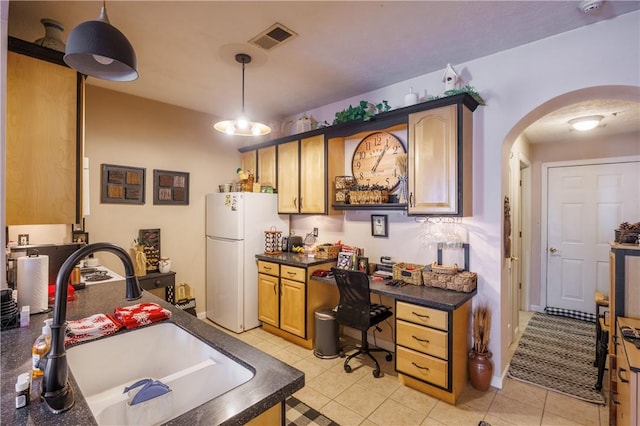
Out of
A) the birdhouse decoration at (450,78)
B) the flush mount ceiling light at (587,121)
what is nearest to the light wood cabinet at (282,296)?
the birdhouse decoration at (450,78)

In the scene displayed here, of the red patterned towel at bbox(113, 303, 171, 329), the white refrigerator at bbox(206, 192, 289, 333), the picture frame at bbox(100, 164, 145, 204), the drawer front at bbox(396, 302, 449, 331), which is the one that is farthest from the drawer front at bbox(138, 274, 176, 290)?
the drawer front at bbox(396, 302, 449, 331)

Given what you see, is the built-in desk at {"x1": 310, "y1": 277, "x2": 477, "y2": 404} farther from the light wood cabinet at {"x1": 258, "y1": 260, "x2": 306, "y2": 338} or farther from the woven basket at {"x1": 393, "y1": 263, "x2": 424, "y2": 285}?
the light wood cabinet at {"x1": 258, "y1": 260, "x2": 306, "y2": 338}

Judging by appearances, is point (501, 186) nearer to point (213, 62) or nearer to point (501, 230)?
point (501, 230)

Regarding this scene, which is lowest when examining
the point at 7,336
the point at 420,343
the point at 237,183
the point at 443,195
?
the point at 420,343

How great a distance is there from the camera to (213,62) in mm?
2783

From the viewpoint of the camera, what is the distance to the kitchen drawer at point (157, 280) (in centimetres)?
341

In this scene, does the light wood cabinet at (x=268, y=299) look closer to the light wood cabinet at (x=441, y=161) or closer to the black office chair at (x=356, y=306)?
the black office chair at (x=356, y=306)

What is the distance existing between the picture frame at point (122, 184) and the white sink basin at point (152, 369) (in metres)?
2.57

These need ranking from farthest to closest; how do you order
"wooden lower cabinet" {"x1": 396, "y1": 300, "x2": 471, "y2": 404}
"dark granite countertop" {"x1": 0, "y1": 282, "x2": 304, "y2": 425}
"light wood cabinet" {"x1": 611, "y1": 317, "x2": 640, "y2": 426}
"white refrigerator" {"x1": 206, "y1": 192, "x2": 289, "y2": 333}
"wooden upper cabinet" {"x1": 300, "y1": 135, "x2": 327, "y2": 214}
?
"white refrigerator" {"x1": 206, "y1": 192, "x2": 289, "y2": 333}, "wooden upper cabinet" {"x1": 300, "y1": 135, "x2": 327, "y2": 214}, "wooden lower cabinet" {"x1": 396, "y1": 300, "x2": 471, "y2": 404}, "light wood cabinet" {"x1": 611, "y1": 317, "x2": 640, "y2": 426}, "dark granite countertop" {"x1": 0, "y1": 282, "x2": 304, "y2": 425}

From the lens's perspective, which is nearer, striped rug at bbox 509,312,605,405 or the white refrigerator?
striped rug at bbox 509,312,605,405

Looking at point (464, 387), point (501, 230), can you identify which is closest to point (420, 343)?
point (464, 387)

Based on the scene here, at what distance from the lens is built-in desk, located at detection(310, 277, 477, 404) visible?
94.7 inches

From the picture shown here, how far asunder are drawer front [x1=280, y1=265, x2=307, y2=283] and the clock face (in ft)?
4.04

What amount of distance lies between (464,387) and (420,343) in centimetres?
63
